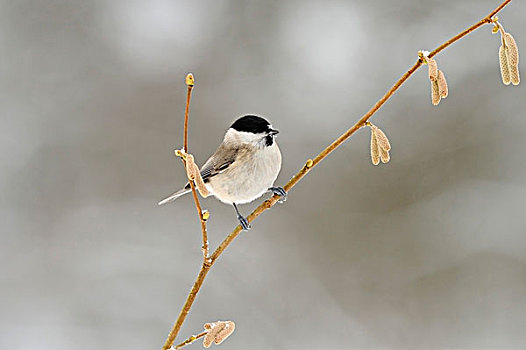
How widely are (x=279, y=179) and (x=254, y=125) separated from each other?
5.68ft

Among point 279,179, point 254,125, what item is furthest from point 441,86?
point 279,179

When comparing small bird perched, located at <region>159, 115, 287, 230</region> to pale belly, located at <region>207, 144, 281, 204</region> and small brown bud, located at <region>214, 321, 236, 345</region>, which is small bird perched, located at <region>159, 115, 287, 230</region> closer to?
pale belly, located at <region>207, 144, 281, 204</region>

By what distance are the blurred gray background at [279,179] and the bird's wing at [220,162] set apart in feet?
5.01

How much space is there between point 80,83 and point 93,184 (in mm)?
593

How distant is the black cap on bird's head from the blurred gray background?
1.60m

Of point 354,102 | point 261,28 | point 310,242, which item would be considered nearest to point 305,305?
point 310,242

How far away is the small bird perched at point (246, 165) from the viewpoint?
4.34 feet

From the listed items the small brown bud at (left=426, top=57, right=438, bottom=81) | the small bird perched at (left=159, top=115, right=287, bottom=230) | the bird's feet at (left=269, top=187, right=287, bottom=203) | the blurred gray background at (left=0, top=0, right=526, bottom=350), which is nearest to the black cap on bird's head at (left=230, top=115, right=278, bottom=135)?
the small bird perched at (left=159, top=115, right=287, bottom=230)

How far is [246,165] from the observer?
1.36 m

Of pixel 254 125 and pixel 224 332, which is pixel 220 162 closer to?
pixel 254 125

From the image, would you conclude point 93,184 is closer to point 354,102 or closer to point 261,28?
point 261,28

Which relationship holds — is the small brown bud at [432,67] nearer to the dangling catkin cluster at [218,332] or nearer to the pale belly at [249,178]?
the dangling catkin cluster at [218,332]

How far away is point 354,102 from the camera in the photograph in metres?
3.34

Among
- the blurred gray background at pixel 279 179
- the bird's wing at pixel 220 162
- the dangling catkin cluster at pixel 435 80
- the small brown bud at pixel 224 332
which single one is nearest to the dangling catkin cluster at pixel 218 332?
the small brown bud at pixel 224 332
